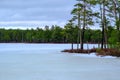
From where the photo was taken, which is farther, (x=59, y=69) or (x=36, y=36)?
(x=36, y=36)

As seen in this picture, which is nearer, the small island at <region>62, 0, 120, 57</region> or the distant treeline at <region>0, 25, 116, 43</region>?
the small island at <region>62, 0, 120, 57</region>

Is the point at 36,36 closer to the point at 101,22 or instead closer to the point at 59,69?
the point at 101,22

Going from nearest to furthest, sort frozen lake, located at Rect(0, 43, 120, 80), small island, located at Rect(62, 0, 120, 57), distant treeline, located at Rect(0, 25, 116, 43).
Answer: frozen lake, located at Rect(0, 43, 120, 80) → small island, located at Rect(62, 0, 120, 57) → distant treeline, located at Rect(0, 25, 116, 43)

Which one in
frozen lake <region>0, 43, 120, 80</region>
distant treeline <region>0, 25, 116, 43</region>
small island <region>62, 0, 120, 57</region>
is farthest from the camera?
distant treeline <region>0, 25, 116, 43</region>

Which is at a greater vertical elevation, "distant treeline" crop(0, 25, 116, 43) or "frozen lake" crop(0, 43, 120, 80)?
"distant treeline" crop(0, 25, 116, 43)

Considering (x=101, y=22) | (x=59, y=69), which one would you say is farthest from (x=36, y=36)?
(x=59, y=69)

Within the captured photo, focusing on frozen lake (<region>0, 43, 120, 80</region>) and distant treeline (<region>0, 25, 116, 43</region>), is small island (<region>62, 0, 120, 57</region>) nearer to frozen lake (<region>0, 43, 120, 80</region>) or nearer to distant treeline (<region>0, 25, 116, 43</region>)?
frozen lake (<region>0, 43, 120, 80</region>)

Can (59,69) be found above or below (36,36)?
below

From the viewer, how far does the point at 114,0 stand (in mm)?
42219

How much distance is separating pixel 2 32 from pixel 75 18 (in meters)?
107

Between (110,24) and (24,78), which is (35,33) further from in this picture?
(24,78)

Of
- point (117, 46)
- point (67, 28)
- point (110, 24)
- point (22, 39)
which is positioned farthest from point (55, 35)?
point (117, 46)

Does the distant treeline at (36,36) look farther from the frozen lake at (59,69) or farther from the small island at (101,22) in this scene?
the frozen lake at (59,69)

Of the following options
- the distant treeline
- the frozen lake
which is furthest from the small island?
the distant treeline
